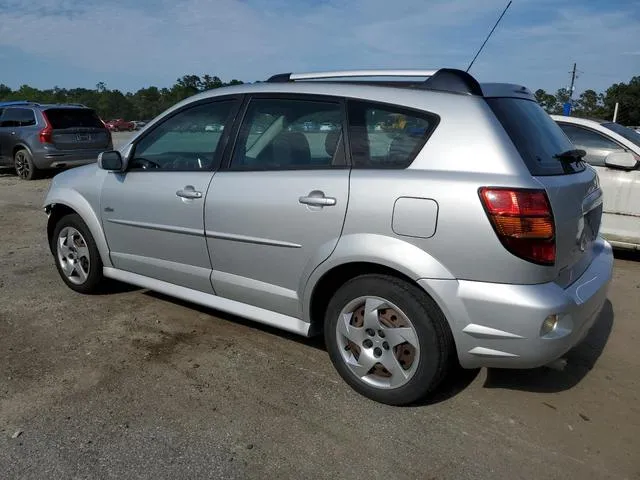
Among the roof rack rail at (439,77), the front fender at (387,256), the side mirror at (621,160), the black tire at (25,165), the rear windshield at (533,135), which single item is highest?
the roof rack rail at (439,77)

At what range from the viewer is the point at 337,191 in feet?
9.89

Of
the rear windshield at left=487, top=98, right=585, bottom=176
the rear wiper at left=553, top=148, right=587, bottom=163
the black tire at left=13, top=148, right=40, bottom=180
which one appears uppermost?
the rear windshield at left=487, top=98, right=585, bottom=176

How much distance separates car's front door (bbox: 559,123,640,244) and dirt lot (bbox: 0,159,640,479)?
6.47 ft

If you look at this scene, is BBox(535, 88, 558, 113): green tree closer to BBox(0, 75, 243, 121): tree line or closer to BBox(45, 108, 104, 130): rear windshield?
BBox(45, 108, 104, 130): rear windshield

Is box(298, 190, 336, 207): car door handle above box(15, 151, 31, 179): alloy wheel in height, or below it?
above

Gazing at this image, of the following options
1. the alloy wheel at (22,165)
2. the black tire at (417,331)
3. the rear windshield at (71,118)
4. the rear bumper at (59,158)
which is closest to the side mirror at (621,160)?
the black tire at (417,331)

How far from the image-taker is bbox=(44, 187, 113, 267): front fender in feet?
14.4

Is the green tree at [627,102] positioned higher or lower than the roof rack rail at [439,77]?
lower

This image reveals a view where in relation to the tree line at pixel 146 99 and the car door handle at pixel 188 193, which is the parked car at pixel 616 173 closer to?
the car door handle at pixel 188 193

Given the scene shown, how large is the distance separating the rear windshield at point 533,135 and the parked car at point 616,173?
2.86 metres

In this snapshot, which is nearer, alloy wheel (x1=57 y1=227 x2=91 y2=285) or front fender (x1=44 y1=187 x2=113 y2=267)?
front fender (x1=44 y1=187 x2=113 y2=267)

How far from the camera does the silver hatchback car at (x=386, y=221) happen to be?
8.63 feet

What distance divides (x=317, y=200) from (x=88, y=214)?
7.43ft

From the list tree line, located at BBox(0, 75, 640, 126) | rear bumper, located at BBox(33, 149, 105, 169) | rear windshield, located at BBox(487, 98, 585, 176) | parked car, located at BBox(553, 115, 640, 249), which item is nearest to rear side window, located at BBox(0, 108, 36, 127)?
rear bumper, located at BBox(33, 149, 105, 169)
